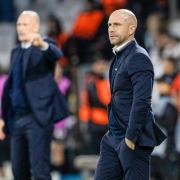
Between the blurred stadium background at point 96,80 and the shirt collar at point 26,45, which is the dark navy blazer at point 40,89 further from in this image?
the blurred stadium background at point 96,80

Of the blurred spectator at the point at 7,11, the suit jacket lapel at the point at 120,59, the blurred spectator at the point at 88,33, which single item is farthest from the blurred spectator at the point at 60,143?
the suit jacket lapel at the point at 120,59

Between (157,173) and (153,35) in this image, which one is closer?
(157,173)

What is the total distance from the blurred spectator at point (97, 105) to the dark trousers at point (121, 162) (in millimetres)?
4498

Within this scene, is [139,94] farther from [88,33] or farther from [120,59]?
[88,33]

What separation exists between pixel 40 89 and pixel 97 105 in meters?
3.14

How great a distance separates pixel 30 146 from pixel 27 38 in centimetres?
110

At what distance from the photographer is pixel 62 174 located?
13.5 metres

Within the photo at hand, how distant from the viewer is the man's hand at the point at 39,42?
932cm

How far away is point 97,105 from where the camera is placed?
42.2 feet

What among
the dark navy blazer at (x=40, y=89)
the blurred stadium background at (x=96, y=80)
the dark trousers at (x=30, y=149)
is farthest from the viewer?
the blurred stadium background at (x=96, y=80)

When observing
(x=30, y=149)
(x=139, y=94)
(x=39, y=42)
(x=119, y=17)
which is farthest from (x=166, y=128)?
(x=139, y=94)

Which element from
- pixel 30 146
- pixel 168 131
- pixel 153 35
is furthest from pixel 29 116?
pixel 153 35

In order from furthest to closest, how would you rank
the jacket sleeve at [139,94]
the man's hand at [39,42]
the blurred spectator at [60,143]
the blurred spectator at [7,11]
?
the blurred spectator at [7,11]
the blurred spectator at [60,143]
the man's hand at [39,42]
the jacket sleeve at [139,94]

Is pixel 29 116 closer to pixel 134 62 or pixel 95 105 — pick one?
pixel 134 62
